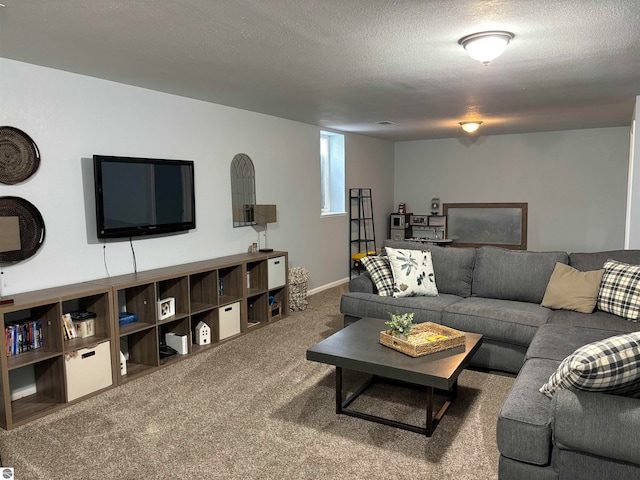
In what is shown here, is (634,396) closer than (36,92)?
Yes

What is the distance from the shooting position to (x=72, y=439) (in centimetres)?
270

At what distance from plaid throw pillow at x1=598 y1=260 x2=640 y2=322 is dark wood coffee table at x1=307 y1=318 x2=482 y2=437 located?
45.9 inches

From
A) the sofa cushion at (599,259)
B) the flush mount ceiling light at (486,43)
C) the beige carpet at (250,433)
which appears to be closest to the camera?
the beige carpet at (250,433)

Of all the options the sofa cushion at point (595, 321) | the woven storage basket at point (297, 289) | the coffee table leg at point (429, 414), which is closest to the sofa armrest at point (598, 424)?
the coffee table leg at point (429, 414)

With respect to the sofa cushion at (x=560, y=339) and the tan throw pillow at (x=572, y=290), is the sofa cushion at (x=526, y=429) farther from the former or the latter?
the tan throw pillow at (x=572, y=290)

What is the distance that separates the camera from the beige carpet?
94.2 inches

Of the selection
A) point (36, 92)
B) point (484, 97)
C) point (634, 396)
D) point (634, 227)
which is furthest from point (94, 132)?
point (634, 227)

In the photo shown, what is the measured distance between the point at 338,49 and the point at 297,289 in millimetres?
3098

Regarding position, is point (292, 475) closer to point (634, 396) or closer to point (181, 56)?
point (634, 396)

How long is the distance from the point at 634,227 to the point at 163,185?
175 inches

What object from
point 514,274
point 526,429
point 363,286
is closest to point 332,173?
point 363,286

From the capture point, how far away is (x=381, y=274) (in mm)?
4262

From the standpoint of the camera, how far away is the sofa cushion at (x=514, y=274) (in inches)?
156

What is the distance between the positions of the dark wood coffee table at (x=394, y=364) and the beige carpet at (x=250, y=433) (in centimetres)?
8
